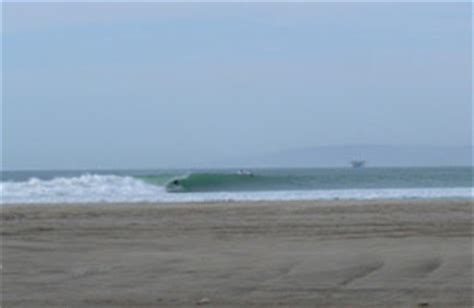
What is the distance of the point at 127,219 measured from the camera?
81.5 feet

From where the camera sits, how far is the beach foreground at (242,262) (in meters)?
11.5

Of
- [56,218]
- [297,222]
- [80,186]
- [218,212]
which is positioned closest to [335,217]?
[297,222]

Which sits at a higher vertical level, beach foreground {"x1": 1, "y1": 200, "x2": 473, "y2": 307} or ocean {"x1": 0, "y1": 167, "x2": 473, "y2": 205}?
ocean {"x1": 0, "y1": 167, "x2": 473, "y2": 205}

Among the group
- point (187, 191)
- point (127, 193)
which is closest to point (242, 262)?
point (127, 193)

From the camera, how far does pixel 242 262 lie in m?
14.1

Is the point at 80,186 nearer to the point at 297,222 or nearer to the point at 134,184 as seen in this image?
the point at 134,184

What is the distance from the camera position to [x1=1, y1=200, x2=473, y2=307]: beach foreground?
11457 millimetres

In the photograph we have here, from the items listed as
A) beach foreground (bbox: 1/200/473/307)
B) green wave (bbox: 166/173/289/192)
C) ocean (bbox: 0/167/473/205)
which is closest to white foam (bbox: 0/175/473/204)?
ocean (bbox: 0/167/473/205)

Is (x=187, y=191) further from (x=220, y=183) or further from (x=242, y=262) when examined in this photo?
(x=242, y=262)

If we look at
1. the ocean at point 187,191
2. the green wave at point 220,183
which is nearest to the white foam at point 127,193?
the ocean at point 187,191

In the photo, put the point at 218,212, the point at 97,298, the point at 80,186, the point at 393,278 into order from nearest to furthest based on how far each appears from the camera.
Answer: the point at 97,298 < the point at 393,278 < the point at 218,212 < the point at 80,186

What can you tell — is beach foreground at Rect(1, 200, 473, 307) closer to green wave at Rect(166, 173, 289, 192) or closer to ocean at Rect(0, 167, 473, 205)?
ocean at Rect(0, 167, 473, 205)

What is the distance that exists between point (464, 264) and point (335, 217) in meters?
10.4

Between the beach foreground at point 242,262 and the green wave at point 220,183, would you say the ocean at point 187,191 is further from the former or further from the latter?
the beach foreground at point 242,262
